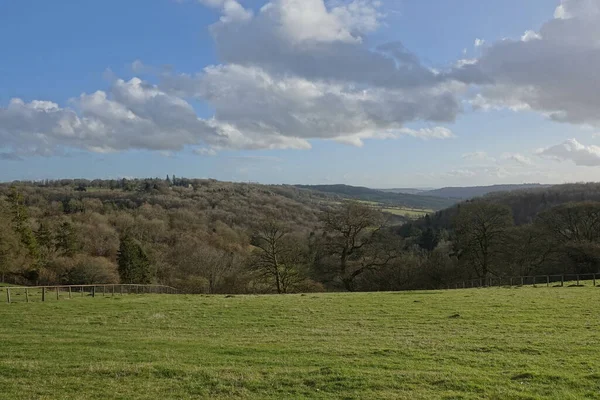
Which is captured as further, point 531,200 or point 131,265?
point 531,200

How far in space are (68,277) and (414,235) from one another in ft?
239

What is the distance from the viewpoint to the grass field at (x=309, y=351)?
35.4ft

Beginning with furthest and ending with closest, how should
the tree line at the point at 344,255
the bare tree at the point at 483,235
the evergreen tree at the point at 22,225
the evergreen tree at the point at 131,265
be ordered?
the evergreen tree at the point at 131,265, the evergreen tree at the point at 22,225, the bare tree at the point at 483,235, the tree line at the point at 344,255

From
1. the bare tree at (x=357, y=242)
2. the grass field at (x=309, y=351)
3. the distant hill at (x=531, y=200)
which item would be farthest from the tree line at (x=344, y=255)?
the distant hill at (x=531, y=200)

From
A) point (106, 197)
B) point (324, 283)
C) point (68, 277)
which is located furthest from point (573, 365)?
point (106, 197)

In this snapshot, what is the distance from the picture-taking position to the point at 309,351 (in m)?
14.8

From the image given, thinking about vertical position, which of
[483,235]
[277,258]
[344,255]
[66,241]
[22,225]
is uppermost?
[22,225]

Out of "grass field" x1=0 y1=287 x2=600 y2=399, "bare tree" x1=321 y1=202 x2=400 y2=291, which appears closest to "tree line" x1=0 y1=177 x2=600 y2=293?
"bare tree" x1=321 y1=202 x2=400 y2=291

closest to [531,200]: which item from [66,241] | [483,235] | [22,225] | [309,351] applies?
[483,235]

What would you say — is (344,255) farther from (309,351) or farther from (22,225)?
(22,225)

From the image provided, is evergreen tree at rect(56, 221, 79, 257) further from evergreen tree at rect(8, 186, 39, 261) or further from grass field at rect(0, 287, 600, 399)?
grass field at rect(0, 287, 600, 399)

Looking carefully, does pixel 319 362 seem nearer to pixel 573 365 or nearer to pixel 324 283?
pixel 573 365

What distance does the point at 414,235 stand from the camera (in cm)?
10781

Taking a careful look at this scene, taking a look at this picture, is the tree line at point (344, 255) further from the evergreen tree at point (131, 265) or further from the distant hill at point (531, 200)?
the distant hill at point (531, 200)
